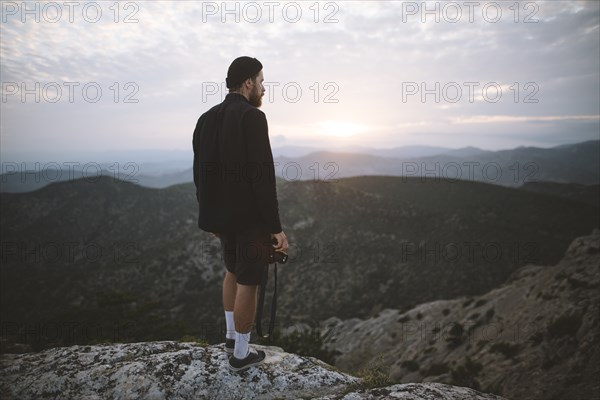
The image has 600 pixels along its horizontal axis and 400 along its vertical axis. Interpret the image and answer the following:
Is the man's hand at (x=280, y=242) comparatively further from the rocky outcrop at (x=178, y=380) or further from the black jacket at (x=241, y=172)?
the rocky outcrop at (x=178, y=380)

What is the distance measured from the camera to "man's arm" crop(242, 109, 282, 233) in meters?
3.39

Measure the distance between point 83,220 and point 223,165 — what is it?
394ft

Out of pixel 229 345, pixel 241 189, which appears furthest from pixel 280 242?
pixel 229 345

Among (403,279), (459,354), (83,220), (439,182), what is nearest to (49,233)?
(83,220)

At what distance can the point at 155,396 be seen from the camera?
10.4 ft

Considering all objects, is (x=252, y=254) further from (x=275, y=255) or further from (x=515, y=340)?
(x=515, y=340)

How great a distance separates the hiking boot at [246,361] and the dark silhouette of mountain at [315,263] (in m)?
15.5

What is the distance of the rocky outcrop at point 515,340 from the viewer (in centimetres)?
882

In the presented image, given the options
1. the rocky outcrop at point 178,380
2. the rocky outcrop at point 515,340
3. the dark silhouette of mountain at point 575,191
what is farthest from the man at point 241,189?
the dark silhouette of mountain at point 575,191

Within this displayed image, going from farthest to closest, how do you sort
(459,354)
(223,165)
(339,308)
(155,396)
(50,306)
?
1. (50,306)
2. (339,308)
3. (459,354)
4. (223,165)
5. (155,396)

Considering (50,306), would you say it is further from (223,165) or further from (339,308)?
(223,165)

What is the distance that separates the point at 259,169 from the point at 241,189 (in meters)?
0.34

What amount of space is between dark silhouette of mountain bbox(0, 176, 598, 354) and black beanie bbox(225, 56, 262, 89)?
660 inches

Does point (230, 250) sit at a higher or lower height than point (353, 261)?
higher
